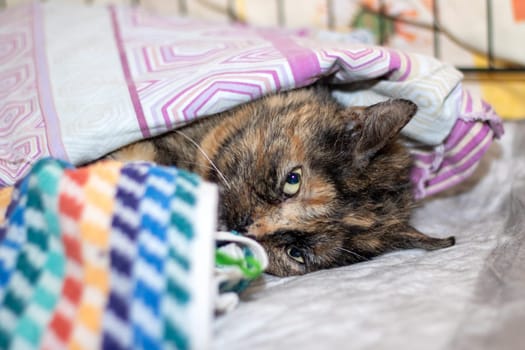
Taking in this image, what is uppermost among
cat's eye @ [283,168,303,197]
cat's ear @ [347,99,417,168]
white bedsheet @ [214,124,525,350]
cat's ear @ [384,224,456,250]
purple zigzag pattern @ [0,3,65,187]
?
purple zigzag pattern @ [0,3,65,187]

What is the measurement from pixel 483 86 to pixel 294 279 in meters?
1.04

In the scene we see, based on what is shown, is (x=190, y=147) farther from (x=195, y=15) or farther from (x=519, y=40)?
(x=519, y=40)

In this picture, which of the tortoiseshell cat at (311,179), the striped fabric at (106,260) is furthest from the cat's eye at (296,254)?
the striped fabric at (106,260)

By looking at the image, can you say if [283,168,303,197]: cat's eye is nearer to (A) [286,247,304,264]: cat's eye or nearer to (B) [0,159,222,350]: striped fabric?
(A) [286,247,304,264]: cat's eye

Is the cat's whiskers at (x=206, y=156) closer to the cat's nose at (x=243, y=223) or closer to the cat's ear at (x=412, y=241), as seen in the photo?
the cat's nose at (x=243, y=223)

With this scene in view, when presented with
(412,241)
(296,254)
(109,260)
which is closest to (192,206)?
(109,260)

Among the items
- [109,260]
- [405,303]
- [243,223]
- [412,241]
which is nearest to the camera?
[109,260]

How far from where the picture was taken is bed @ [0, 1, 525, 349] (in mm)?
899

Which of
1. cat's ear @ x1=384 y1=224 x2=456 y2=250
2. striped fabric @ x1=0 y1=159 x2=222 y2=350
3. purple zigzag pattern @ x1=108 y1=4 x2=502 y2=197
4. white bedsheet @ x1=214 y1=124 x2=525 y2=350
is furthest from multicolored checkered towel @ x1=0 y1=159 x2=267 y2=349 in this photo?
cat's ear @ x1=384 y1=224 x2=456 y2=250

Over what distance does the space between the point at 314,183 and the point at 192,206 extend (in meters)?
0.46

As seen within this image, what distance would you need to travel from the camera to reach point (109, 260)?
0.91 meters

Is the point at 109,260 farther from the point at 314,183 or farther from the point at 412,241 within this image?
the point at 412,241

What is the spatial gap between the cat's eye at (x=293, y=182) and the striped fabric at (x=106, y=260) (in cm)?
38

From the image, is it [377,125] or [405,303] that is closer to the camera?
[405,303]
